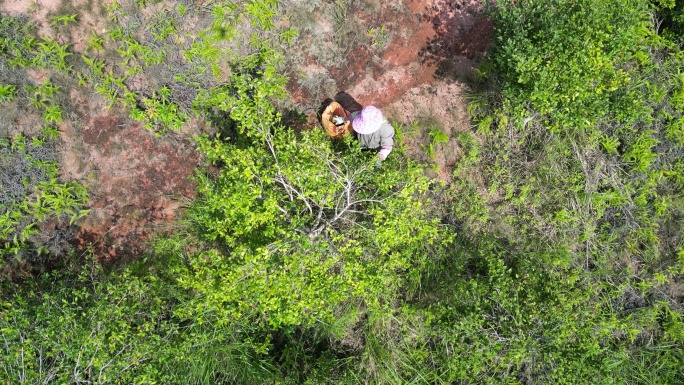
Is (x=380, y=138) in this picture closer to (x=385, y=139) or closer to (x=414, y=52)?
(x=385, y=139)

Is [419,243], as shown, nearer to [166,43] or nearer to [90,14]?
[166,43]

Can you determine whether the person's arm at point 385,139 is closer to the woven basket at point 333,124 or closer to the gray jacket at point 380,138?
the gray jacket at point 380,138

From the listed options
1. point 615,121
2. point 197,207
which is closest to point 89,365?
point 197,207

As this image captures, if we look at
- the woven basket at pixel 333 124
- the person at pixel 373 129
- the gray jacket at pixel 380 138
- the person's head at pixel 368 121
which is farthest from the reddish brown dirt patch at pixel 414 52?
the person's head at pixel 368 121

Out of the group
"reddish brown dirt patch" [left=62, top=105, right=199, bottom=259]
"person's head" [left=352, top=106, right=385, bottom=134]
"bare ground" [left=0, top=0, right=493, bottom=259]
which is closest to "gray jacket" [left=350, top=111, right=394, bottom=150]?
"person's head" [left=352, top=106, right=385, bottom=134]

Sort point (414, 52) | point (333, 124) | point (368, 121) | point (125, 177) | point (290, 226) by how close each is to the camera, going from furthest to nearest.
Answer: point (414, 52) → point (125, 177) → point (333, 124) → point (368, 121) → point (290, 226)

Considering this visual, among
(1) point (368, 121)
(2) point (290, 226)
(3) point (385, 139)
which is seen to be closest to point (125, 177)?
(2) point (290, 226)
